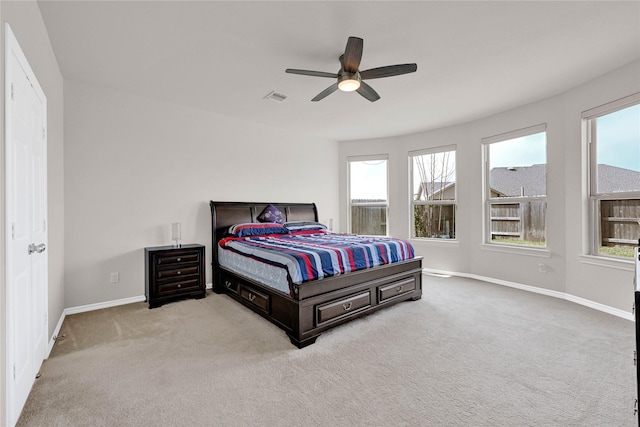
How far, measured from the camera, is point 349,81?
2.69 meters

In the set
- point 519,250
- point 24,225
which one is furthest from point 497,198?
point 24,225

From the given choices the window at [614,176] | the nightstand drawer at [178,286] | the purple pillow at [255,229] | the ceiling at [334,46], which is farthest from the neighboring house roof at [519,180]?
the nightstand drawer at [178,286]

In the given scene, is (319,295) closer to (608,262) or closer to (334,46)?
(334,46)

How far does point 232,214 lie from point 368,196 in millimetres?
2995

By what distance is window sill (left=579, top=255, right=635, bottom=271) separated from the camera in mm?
3217

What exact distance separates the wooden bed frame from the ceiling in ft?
6.50

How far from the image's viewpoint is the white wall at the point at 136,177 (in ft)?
11.4

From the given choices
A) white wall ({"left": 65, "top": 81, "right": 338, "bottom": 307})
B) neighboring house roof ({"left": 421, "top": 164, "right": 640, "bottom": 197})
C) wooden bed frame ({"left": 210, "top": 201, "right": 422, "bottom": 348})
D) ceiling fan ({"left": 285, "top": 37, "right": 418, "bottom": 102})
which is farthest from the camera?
white wall ({"left": 65, "top": 81, "right": 338, "bottom": 307})

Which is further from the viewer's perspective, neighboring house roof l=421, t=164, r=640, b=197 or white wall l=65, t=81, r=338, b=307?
white wall l=65, t=81, r=338, b=307

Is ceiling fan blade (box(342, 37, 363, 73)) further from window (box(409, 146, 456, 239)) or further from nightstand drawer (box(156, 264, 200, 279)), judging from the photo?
window (box(409, 146, 456, 239))

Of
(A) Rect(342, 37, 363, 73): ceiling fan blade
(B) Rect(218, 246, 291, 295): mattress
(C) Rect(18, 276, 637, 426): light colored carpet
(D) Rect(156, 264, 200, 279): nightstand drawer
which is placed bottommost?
(C) Rect(18, 276, 637, 426): light colored carpet

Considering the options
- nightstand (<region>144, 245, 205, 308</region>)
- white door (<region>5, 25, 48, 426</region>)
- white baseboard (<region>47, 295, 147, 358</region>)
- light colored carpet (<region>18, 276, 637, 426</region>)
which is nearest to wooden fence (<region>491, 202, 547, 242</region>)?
light colored carpet (<region>18, 276, 637, 426</region>)

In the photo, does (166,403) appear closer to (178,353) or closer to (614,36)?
(178,353)

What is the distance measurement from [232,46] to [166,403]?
2942mm
